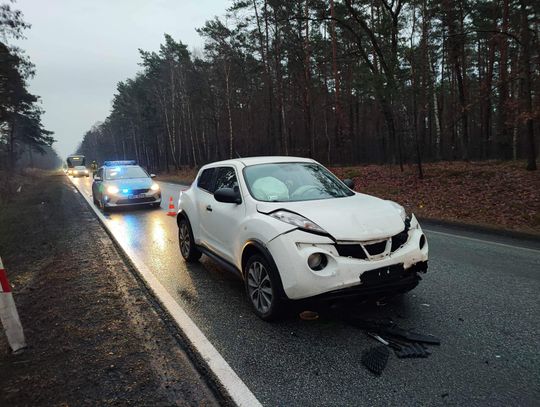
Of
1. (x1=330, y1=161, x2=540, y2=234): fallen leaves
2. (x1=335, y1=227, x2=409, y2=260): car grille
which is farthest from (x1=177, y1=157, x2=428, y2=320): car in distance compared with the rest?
(x1=330, y1=161, x2=540, y2=234): fallen leaves

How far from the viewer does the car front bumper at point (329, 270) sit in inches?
143

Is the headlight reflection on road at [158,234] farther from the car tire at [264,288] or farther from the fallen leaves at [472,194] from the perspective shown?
the fallen leaves at [472,194]

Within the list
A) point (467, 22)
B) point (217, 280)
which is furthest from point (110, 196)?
point (467, 22)

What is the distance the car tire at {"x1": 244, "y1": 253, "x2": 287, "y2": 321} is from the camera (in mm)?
3871

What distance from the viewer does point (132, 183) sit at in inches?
544

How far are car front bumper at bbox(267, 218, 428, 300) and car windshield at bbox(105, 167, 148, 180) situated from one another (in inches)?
468

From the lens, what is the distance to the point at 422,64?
15.7 metres

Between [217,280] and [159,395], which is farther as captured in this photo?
[217,280]

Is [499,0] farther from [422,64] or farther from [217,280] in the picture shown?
[217,280]

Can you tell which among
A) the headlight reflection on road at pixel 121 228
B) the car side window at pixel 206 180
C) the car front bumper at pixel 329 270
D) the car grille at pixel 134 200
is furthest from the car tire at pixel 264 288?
the car grille at pixel 134 200

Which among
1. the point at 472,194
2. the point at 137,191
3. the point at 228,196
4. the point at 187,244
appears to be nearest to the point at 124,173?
the point at 137,191

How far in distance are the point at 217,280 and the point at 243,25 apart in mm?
29084

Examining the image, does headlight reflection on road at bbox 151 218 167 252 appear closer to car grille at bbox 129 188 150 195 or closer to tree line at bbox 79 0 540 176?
car grille at bbox 129 188 150 195

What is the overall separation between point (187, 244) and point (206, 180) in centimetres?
120
